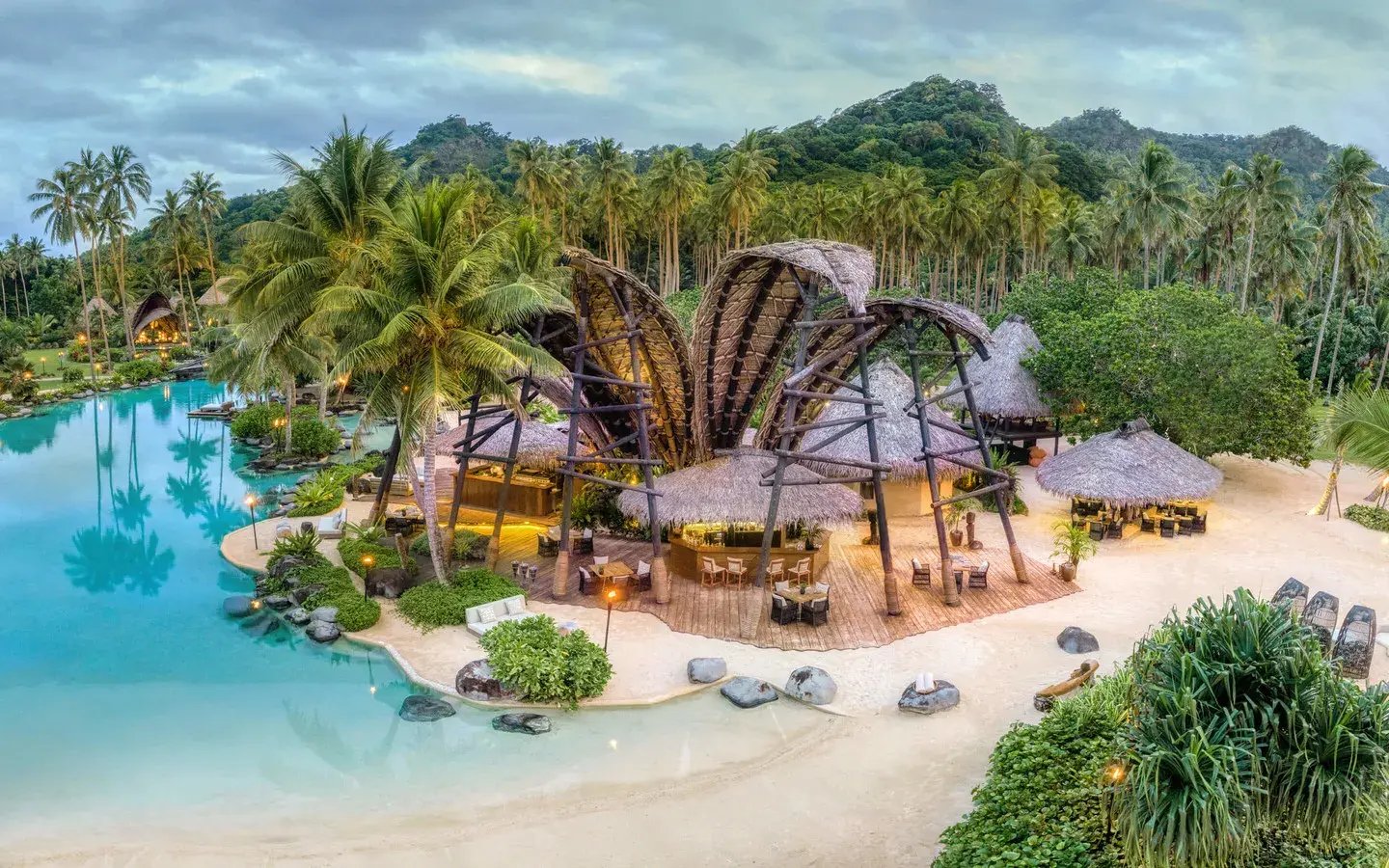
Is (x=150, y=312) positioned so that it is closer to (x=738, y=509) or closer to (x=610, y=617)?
(x=738, y=509)

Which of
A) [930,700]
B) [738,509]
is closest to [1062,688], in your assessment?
[930,700]

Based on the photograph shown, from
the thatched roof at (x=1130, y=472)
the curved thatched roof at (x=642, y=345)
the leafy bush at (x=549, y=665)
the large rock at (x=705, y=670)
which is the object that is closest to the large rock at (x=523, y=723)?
the leafy bush at (x=549, y=665)

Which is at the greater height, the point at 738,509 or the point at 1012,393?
the point at 1012,393

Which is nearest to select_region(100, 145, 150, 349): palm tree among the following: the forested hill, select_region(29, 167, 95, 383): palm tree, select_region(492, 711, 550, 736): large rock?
select_region(29, 167, 95, 383): palm tree

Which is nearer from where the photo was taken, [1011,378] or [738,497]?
[738,497]

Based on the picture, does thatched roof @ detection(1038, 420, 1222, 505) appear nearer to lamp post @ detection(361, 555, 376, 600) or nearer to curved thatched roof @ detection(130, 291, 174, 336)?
lamp post @ detection(361, 555, 376, 600)
